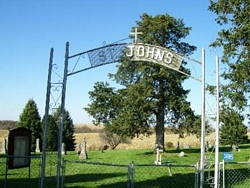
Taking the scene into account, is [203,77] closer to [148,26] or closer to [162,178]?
[162,178]

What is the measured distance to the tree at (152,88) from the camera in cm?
3475

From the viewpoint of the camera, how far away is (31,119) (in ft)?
138

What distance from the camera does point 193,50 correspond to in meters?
37.6

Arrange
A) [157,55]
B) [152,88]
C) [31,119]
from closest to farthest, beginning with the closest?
[157,55]
[152,88]
[31,119]

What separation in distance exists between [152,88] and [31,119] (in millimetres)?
15605

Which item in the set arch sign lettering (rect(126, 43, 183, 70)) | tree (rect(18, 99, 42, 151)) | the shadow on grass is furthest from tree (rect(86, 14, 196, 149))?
arch sign lettering (rect(126, 43, 183, 70))

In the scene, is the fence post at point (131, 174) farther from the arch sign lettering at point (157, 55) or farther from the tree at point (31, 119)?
the tree at point (31, 119)

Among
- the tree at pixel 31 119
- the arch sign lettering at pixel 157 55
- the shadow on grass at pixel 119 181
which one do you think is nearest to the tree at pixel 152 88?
the tree at pixel 31 119

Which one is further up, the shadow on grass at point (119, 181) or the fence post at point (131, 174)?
the fence post at point (131, 174)

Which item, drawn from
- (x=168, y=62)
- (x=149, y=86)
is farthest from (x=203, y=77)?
(x=149, y=86)

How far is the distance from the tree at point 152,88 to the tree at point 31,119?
9.70 meters

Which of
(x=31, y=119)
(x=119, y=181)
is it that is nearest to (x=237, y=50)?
(x=119, y=181)

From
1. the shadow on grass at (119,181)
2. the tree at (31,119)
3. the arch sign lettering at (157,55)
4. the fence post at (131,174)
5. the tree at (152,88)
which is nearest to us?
the fence post at (131,174)

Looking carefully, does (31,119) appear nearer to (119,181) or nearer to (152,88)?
(152,88)
